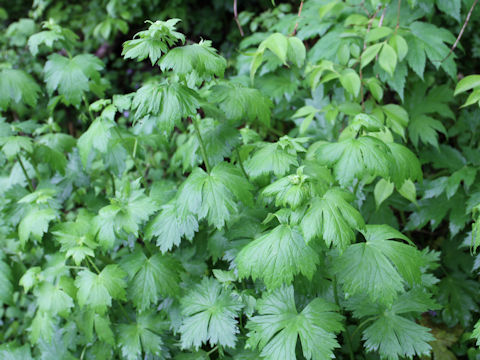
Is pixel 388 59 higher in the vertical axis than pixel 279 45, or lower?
lower

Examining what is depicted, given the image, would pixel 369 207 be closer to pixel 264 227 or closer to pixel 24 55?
pixel 264 227

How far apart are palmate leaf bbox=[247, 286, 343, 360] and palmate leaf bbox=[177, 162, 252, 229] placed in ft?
1.24

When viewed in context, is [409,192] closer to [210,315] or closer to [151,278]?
[210,315]

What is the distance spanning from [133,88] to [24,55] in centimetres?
114

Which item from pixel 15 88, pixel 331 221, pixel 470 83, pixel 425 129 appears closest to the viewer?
pixel 331 221

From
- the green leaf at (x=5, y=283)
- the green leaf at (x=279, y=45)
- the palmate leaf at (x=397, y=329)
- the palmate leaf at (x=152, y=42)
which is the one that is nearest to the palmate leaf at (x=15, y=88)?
the green leaf at (x=5, y=283)

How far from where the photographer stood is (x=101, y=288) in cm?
181

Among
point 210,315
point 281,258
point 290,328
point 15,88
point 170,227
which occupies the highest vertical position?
point 15,88

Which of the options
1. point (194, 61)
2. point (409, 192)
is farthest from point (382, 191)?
point (194, 61)

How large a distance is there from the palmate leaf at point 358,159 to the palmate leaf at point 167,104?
1.91 feet

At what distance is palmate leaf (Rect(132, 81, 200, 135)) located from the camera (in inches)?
61.9

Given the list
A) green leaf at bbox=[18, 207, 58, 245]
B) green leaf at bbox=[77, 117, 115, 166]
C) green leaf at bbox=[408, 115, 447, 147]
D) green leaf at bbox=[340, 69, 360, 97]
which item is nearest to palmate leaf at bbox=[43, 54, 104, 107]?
green leaf at bbox=[77, 117, 115, 166]

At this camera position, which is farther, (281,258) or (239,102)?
(239,102)

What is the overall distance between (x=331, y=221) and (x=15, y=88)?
1906 mm
